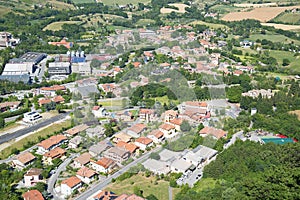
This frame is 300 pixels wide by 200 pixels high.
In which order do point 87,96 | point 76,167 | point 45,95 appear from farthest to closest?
point 45,95 → point 87,96 → point 76,167

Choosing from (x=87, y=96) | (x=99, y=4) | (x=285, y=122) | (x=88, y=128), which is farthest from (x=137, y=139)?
(x=99, y=4)

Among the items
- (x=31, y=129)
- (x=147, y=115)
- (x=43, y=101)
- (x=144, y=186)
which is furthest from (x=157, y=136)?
(x=43, y=101)

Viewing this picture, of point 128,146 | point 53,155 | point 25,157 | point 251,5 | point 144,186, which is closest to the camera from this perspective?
point 144,186

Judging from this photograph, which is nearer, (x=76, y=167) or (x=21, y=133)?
(x=76, y=167)

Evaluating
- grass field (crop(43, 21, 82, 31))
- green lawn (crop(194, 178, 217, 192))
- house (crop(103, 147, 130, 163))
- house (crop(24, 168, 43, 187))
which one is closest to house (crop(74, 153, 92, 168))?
house (crop(103, 147, 130, 163))

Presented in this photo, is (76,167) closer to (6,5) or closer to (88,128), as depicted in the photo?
(88,128)

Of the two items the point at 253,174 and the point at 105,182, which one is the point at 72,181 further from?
the point at 253,174
